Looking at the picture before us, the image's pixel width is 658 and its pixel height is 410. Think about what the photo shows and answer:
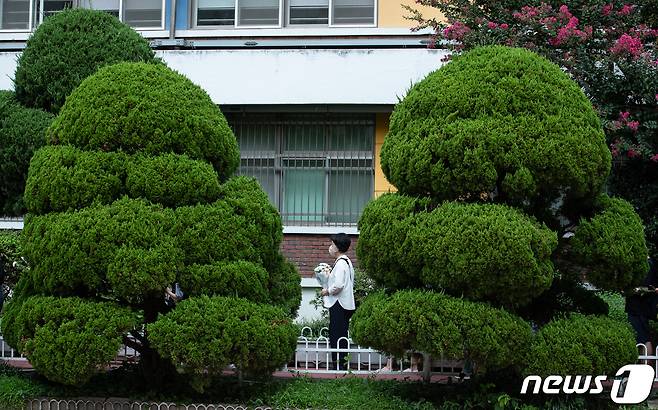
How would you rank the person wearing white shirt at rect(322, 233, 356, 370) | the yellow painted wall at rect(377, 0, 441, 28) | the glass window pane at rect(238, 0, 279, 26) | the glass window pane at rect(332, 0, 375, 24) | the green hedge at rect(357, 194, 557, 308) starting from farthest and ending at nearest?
the glass window pane at rect(238, 0, 279, 26)
the glass window pane at rect(332, 0, 375, 24)
the yellow painted wall at rect(377, 0, 441, 28)
the person wearing white shirt at rect(322, 233, 356, 370)
the green hedge at rect(357, 194, 557, 308)

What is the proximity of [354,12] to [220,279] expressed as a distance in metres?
8.63

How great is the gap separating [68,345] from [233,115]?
800 centimetres

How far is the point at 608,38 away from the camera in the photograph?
33.5 feet

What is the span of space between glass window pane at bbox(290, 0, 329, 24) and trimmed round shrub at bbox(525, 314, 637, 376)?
9.04 metres

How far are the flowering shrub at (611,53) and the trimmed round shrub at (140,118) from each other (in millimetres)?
4029

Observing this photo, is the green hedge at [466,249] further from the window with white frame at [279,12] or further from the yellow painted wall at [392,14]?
the window with white frame at [279,12]

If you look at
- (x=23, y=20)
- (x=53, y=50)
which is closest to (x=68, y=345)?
(x=53, y=50)

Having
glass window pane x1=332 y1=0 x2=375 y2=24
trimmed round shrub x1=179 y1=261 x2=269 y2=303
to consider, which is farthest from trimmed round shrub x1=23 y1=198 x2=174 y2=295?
glass window pane x1=332 y1=0 x2=375 y2=24

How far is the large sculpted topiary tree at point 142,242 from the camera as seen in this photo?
6992 mm

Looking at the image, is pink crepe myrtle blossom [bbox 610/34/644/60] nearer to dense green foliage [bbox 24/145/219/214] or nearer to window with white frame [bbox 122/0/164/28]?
dense green foliage [bbox 24/145/219/214]

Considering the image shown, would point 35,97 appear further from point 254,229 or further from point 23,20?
point 23,20

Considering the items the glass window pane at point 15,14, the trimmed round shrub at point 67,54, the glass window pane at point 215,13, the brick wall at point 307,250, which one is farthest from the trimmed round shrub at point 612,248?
the glass window pane at point 15,14

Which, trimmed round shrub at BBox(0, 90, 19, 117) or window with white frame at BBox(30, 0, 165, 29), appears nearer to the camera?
trimmed round shrub at BBox(0, 90, 19, 117)

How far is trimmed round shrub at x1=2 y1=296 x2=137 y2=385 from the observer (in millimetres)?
6941
